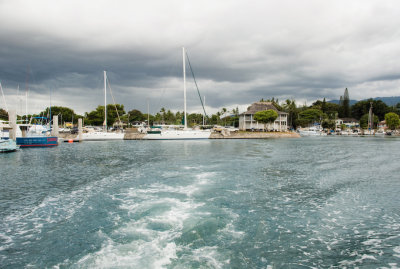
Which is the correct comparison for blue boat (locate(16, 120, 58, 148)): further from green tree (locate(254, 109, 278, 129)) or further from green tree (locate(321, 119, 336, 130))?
green tree (locate(321, 119, 336, 130))

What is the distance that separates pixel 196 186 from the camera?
15562mm

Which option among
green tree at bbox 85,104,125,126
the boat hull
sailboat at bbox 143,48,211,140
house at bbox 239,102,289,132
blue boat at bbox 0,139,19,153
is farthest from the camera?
green tree at bbox 85,104,125,126

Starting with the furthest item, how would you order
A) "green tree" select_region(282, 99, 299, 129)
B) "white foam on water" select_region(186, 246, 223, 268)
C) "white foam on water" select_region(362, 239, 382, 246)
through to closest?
"green tree" select_region(282, 99, 299, 129) → "white foam on water" select_region(362, 239, 382, 246) → "white foam on water" select_region(186, 246, 223, 268)

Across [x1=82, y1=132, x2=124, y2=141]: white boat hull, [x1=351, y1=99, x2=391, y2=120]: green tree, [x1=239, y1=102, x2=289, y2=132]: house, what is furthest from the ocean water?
[x1=351, y1=99, x2=391, y2=120]: green tree

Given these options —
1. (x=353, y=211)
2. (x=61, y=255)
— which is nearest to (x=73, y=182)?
(x=61, y=255)

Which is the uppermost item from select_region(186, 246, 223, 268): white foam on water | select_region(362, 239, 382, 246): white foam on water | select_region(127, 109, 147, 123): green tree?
select_region(127, 109, 147, 123): green tree

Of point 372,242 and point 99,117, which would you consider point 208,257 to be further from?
point 99,117

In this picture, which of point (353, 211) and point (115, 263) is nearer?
point (115, 263)

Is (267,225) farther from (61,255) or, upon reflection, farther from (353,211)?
(61,255)

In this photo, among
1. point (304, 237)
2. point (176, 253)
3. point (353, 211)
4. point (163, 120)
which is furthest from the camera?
point (163, 120)

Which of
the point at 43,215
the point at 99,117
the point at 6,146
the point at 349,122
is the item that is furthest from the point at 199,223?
the point at 349,122

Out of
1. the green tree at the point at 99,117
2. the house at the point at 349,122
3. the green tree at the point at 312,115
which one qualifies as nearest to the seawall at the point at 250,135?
the green tree at the point at 312,115

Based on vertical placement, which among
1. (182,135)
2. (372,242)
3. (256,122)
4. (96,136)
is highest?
(256,122)

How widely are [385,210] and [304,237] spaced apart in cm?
538
